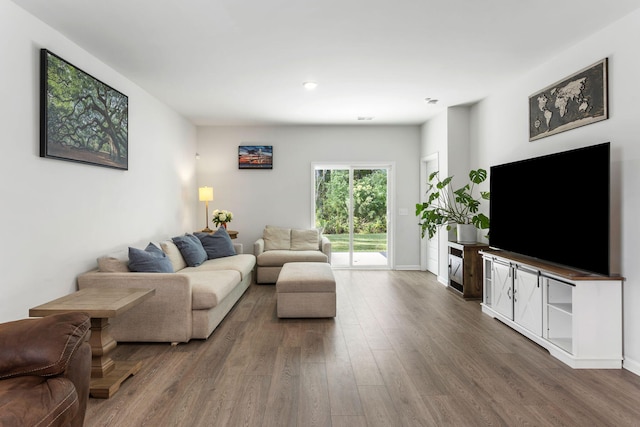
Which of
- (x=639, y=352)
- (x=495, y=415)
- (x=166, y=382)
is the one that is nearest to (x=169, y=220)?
(x=166, y=382)

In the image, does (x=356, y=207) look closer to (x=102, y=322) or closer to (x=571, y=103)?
(x=571, y=103)

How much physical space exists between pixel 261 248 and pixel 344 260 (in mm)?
1725

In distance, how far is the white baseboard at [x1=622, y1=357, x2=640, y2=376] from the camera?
2672 mm

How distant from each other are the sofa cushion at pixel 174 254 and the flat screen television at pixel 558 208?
3.68 m

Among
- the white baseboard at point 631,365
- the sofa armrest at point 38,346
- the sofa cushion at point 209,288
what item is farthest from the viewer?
the sofa cushion at point 209,288

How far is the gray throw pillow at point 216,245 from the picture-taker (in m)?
5.27

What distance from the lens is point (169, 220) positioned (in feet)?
17.6

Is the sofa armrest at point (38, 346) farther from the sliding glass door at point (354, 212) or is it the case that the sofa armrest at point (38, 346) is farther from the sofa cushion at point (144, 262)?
the sliding glass door at point (354, 212)

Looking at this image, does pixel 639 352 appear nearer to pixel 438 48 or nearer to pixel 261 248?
pixel 438 48

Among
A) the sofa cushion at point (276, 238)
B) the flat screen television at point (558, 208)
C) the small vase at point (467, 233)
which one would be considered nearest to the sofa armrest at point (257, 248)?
the sofa cushion at point (276, 238)

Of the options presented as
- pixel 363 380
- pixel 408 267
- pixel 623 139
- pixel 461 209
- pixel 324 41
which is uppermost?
pixel 324 41

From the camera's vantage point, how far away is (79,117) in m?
3.22

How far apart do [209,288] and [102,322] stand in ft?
3.20

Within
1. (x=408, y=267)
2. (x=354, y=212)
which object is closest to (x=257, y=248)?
(x=354, y=212)
